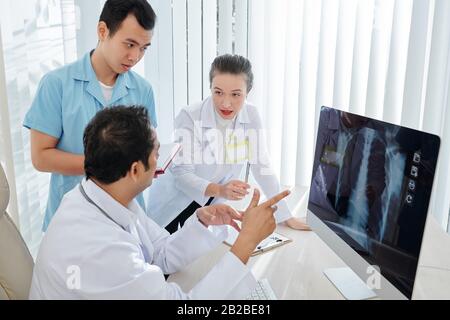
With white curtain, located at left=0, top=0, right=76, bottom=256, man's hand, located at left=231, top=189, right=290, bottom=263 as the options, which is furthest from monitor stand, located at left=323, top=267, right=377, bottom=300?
white curtain, located at left=0, top=0, right=76, bottom=256

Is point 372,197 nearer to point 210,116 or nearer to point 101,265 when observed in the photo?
point 101,265

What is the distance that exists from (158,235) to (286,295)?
1.52 ft

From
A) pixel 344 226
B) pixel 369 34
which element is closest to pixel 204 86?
pixel 369 34

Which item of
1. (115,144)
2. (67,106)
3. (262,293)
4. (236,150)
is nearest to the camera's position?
(115,144)

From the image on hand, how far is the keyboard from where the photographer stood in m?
1.08

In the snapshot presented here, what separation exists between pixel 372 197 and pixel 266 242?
0.48 m

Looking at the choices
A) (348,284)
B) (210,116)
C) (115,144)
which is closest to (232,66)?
(210,116)

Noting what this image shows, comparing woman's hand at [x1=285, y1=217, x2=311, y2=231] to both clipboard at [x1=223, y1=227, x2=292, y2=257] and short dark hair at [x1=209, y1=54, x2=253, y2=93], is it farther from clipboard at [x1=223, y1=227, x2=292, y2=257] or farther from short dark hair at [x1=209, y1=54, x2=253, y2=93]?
short dark hair at [x1=209, y1=54, x2=253, y2=93]

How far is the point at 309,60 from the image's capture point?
7.84 feet

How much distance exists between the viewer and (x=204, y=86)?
256 cm

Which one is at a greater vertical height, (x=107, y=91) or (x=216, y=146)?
(x=107, y=91)

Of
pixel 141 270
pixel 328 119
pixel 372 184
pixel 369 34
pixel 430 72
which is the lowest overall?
pixel 141 270

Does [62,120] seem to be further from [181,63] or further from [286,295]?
Result: [181,63]

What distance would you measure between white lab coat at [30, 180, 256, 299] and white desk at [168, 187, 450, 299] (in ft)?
0.66
